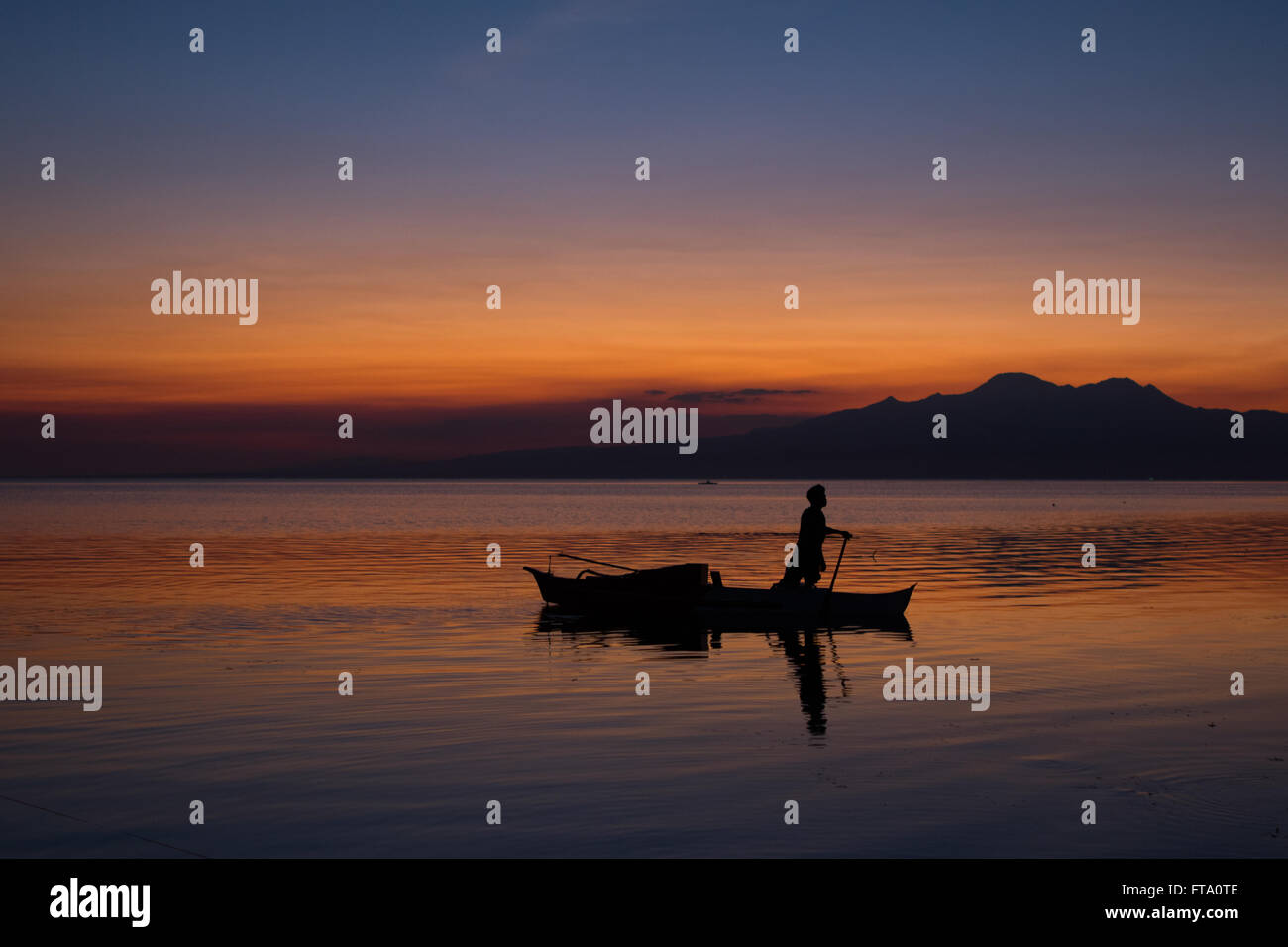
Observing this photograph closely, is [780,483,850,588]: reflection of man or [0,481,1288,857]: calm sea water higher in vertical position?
[780,483,850,588]: reflection of man

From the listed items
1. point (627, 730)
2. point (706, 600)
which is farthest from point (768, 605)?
point (627, 730)

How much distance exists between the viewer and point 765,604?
2911cm

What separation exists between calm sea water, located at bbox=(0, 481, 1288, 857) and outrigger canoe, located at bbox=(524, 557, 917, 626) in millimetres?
691

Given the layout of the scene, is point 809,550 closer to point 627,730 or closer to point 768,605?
point 768,605

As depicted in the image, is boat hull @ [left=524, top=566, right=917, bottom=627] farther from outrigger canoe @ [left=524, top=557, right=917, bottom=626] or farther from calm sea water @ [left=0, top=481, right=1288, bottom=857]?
calm sea water @ [left=0, top=481, right=1288, bottom=857]

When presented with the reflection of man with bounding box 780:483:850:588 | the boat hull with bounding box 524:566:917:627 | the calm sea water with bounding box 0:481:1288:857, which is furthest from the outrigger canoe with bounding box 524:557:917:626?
the calm sea water with bounding box 0:481:1288:857

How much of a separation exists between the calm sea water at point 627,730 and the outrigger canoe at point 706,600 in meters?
0.69

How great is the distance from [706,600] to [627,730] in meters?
13.3

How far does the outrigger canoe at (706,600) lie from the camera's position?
29.1 metres

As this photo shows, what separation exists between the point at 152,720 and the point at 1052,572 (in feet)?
114

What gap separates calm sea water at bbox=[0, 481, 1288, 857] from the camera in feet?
38.0

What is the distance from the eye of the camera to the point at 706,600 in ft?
97.8

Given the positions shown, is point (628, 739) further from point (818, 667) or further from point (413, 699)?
point (818, 667)
